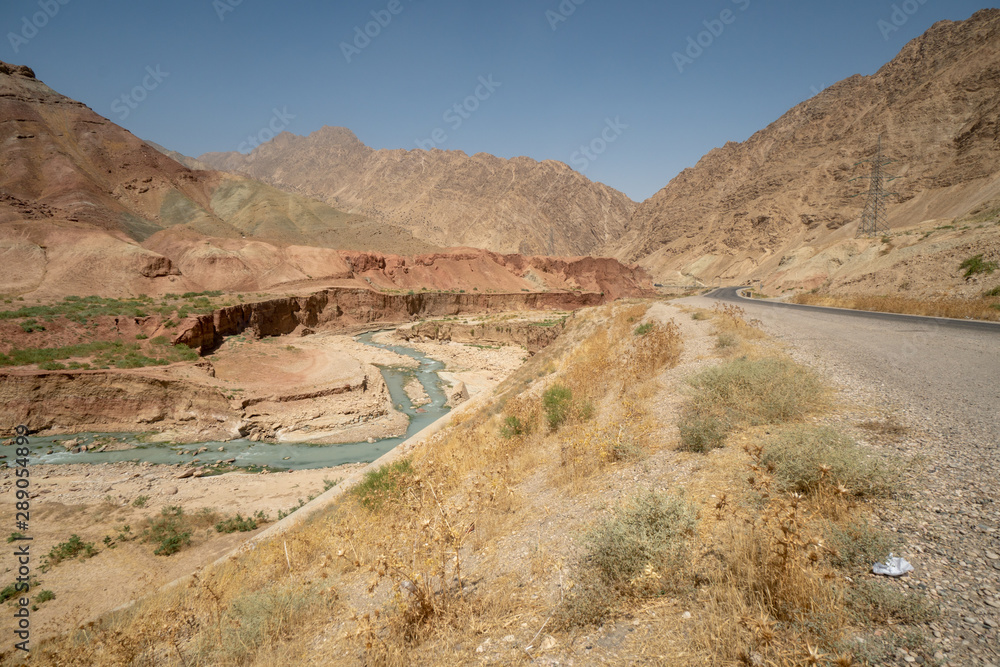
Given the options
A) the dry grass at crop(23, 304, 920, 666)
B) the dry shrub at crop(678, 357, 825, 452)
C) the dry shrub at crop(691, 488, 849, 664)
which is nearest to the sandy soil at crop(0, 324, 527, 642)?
the dry grass at crop(23, 304, 920, 666)

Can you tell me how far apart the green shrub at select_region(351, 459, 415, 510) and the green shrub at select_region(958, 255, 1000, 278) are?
62.5 ft

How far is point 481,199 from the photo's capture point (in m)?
131

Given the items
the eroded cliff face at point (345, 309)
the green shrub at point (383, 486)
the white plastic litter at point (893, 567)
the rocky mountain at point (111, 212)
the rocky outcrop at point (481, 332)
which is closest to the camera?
the white plastic litter at point (893, 567)

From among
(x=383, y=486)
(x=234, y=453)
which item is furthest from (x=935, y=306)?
(x=234, y=453)

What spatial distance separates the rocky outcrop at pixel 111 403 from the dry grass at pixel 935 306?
25.5 metres

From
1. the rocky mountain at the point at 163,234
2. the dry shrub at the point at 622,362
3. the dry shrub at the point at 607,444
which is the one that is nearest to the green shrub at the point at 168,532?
the dry shrub at the point at 607,444

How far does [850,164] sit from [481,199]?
9100cm

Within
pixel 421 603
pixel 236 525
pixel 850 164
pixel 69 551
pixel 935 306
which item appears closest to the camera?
pixel 421 603

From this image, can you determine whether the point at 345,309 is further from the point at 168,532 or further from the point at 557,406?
the point at 557,406

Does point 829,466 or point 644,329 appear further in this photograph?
point 644,329

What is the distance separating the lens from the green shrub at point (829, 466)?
311cm

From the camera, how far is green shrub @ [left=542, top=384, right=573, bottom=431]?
24.8ft

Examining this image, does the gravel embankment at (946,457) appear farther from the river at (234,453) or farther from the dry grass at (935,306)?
the river at (234,453)

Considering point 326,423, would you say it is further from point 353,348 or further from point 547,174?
point 547,174
